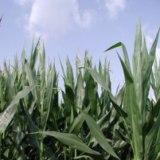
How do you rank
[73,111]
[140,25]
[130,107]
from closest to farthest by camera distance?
1. [130,107]
2. [140,25]
3. [73,111]

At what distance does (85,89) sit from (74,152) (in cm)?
43

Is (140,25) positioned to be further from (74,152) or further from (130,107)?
(74,152)

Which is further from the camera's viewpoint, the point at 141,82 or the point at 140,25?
the point at 140,25

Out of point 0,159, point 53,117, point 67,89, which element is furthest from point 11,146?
point 67,89

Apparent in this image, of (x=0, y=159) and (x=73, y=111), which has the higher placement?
(x=73, y=111)

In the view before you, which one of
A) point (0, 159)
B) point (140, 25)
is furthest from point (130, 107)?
point (0, 159)

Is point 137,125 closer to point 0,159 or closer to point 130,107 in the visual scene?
point 130,107

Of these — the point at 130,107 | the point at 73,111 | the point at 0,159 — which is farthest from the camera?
the point at 73,111

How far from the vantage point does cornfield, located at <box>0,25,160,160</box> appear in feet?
6.14

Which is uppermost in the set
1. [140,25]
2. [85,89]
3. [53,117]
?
[140,25]

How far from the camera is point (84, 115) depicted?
77.4 inches

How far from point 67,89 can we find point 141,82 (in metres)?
0.68

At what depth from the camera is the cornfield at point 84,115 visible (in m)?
1.87

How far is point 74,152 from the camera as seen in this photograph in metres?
2.44
